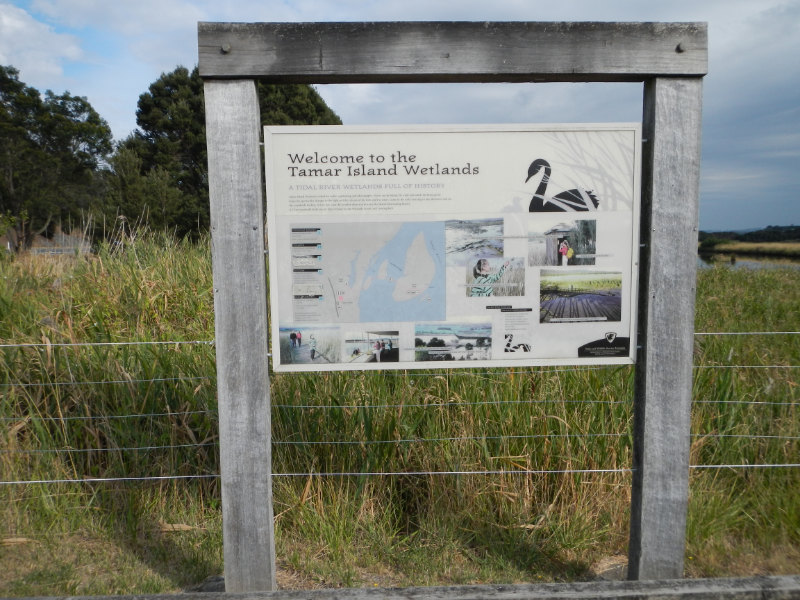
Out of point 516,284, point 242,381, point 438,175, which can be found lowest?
point 242,381

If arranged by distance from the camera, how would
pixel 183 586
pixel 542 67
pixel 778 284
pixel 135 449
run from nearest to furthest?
1. pixel 542 67
2. pixel 183 586
3. pixel 135 449
4. pixel 778 284

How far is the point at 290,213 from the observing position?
2291 mm

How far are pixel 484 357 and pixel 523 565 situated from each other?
1.16 m

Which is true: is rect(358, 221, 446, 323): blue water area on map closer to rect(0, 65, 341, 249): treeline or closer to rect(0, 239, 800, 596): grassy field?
rect(0, 239, 800, 596): grassy field

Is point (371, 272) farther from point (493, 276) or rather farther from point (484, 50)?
point (484, 50)

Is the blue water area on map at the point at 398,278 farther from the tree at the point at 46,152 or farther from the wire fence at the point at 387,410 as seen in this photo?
the tree at the point at 46,152

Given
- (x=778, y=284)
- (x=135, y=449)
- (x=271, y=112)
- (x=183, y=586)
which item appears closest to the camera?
(x=183, y=586)

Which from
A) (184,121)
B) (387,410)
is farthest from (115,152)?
(387,410)

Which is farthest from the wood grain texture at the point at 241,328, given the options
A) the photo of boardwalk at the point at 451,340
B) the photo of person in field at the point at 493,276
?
the photo of person in field at the point at 493,276

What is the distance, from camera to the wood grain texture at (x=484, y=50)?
2.19m

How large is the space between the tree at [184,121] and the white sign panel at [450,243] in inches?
1138

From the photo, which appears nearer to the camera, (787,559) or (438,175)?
(438,175)

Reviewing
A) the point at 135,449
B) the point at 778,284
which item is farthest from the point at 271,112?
the point at 135,449

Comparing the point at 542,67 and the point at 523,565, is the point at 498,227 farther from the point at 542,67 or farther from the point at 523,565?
the point at 523,565
